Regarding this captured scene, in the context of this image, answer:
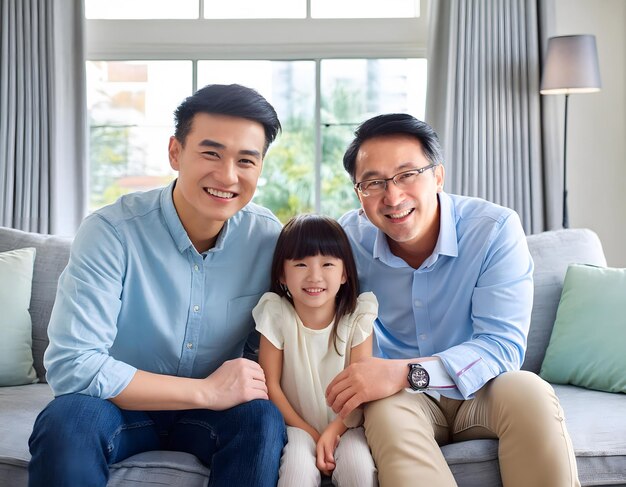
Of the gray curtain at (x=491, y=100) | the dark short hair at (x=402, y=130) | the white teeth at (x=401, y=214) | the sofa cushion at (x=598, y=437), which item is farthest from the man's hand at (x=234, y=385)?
the gray curtain at (x=491, y=100)

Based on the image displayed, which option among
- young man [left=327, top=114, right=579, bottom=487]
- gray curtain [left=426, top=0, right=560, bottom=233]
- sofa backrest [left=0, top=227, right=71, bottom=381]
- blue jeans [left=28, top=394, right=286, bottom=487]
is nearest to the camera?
blue jeans [left=28, top=394, right=286, bottom=487]

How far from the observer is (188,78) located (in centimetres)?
405

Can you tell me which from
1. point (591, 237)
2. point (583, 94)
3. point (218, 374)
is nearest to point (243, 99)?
point (218, 374)

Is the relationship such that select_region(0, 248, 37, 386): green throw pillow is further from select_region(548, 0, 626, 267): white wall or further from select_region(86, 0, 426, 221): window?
select_region(548, 0, 626, 267): white wall

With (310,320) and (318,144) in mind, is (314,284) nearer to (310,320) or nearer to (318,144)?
(310,320)

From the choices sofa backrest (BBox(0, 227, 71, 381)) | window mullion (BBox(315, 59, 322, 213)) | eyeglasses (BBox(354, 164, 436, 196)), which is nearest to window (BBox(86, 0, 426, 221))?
window mullion (BBox(315, 59, 322, 213))

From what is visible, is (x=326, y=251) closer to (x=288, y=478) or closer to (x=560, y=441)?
(x=288, y=478)

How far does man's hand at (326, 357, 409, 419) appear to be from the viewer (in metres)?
1.85

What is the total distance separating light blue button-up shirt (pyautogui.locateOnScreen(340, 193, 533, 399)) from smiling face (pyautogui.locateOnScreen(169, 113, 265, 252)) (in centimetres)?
43

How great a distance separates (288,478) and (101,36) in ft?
9.70

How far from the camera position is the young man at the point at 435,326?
1.71 m

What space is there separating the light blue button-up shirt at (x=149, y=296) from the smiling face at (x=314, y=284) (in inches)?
3.8

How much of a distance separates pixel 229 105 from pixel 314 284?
1.62 feet

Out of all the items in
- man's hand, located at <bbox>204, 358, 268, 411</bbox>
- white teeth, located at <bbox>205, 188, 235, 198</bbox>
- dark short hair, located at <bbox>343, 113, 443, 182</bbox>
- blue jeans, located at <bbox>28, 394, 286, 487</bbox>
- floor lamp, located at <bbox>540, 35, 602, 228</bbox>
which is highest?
floor lamp, located at <bbox>540, 35, 602, 228</bbox>
